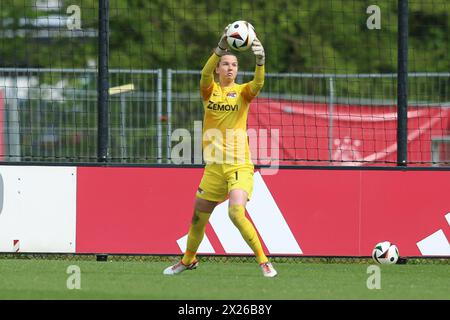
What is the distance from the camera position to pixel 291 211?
1352 cm

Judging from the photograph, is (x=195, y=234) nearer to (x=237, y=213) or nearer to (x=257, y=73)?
(x=237, y=213)

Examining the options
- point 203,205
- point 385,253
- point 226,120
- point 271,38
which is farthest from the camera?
point 271,38

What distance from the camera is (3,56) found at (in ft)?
95.3

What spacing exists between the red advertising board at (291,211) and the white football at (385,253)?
28.3 inches

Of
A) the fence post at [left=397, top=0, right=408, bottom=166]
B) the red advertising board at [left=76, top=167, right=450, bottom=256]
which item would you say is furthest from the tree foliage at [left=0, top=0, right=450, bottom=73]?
the red advertising board at [left=76, top=167, right=450, bottom=256]

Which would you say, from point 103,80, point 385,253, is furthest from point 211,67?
point 385,253

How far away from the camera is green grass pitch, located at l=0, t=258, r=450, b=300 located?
10.2 m

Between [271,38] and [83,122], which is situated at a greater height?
[271,38]

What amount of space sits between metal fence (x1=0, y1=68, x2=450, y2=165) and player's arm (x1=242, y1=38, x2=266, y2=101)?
4.04m

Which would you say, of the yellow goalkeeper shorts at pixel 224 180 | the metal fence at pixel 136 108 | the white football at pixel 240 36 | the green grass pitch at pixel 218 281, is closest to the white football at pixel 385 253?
the green grass pitch at pixel 218 281

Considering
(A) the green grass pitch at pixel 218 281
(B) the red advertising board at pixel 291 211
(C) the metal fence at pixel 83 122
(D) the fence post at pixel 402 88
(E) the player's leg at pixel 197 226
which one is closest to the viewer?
(A) the green grass pitch at pixel 218 281

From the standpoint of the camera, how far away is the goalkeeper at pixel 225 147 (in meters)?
11.6

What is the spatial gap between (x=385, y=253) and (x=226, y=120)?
2431 millimetres

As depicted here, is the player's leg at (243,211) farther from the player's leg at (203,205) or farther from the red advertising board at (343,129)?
→ the red advertising board at (343,129)
